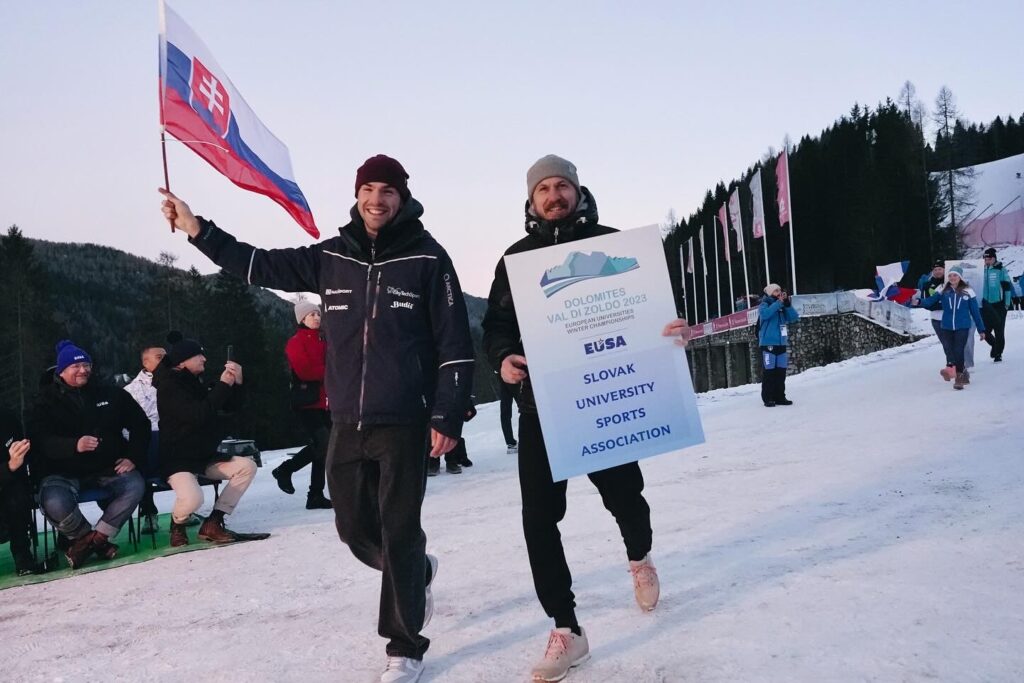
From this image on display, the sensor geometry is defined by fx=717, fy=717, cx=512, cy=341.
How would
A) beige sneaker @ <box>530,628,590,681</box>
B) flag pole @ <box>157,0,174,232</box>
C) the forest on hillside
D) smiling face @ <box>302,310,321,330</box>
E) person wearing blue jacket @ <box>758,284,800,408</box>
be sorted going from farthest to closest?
the forest on hillside < person wearing blue jacket @ <box>758,284,800,408</box> < smiling face @ <box>302,310,321,330</box> < flag pole @ <box>157,0,174,232</box> < beige sneaker @ <box>530,628,590,681</box>

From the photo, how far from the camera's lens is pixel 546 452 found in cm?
301

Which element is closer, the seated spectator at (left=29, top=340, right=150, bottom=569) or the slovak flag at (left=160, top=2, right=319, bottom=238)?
the slovak flag at (left=160, top=2, right=319, bottom=238)

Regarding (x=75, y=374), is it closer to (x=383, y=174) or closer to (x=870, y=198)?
(x=383, y=174)

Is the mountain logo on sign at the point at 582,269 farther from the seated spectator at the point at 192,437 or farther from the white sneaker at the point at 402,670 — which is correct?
the seated spectator at the point at 192,437

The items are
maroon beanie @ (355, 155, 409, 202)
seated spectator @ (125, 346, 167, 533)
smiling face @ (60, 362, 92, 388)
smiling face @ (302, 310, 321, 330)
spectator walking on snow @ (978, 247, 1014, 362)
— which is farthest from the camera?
spectator walking on snow @ (978, 247, 1014, 362)

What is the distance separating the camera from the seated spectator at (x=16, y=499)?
508 cm

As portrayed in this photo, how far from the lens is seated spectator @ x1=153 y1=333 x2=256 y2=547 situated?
5707 mm

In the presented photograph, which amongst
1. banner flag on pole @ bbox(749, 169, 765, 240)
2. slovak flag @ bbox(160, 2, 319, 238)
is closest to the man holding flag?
slovak flag @ bbox(160, 2, 319, 238)

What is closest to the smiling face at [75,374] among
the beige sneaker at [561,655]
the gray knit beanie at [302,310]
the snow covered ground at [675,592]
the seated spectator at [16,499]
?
the seated spectator at [16,499]

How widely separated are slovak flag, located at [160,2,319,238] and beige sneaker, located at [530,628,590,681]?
3.98 m

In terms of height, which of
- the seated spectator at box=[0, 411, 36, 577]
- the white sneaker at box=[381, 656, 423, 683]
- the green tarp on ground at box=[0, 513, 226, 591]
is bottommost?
the green tarp on ground at box=[0, 513, 226, 591]

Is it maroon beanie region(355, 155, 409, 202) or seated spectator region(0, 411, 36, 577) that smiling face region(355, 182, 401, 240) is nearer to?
maroon beanie region(355, 155, 409, 202)

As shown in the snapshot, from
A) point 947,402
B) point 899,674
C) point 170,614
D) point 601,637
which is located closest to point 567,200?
point 601,637

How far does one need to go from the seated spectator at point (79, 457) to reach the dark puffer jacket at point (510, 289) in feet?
12.3
